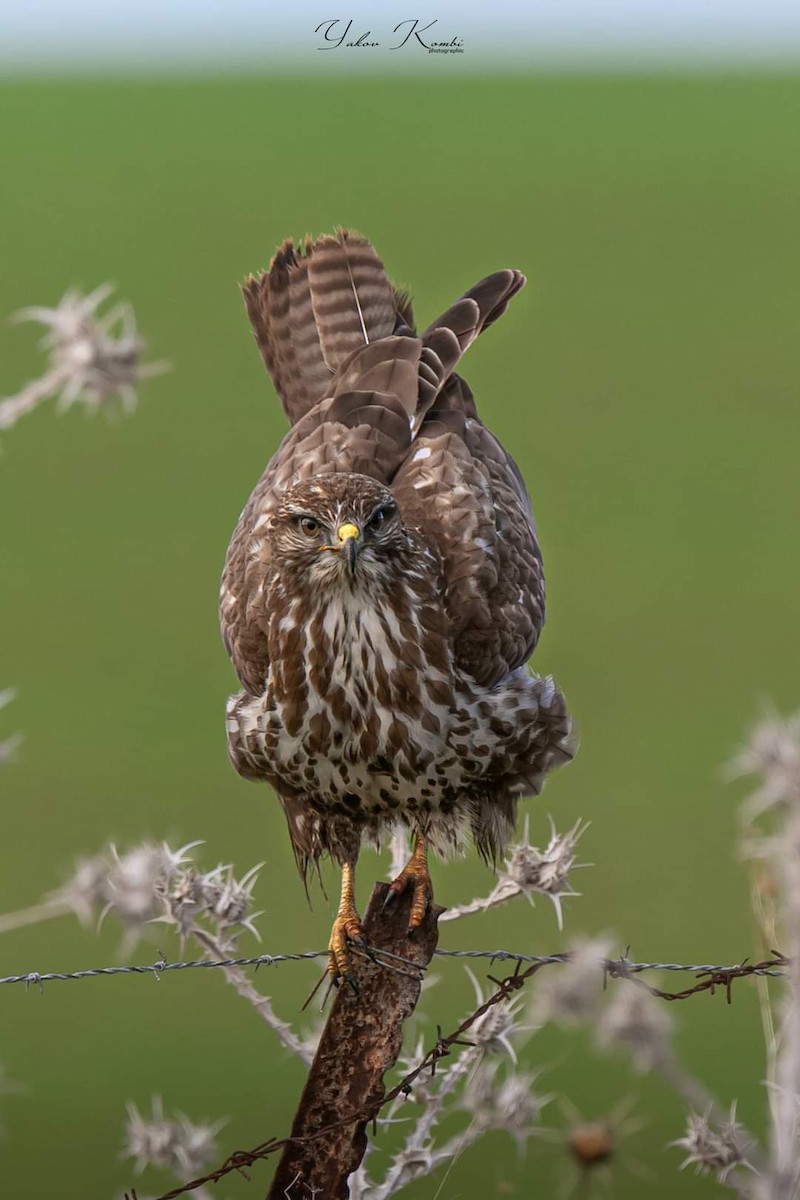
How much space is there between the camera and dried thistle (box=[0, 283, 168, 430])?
319 cm

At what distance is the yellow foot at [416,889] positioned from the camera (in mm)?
4543

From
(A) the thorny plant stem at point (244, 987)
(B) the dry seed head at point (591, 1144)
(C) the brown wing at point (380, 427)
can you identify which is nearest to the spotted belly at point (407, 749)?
(C) the brown wing at point (380, 427)

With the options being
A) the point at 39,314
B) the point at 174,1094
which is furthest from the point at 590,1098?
the point at 39,314

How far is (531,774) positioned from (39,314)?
217 cm

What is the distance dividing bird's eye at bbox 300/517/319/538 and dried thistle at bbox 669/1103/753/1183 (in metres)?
1.75

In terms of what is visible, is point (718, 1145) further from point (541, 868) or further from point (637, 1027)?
point (637, 1027)

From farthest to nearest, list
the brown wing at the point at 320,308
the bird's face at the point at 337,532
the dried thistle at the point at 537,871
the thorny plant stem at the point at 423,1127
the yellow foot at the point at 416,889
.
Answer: the brown wing at the point at 320,308
the thorny plant stem at the point at 423,1127
the dried thistle at the point at 537,871
the yellow foot at the point at 416,889
the bird's face at the point at 337,532

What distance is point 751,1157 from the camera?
428cm

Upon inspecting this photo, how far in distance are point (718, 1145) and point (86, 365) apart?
2546 millimetres

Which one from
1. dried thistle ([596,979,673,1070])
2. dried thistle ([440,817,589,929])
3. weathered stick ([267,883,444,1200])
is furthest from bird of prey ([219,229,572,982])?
dried thistle ([596,979,673,1070])

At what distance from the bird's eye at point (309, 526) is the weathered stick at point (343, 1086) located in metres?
1.14

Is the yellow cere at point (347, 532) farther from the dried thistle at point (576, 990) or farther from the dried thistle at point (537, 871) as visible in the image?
the dried thistle at point (576, 990)

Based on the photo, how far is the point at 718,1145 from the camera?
4.38m

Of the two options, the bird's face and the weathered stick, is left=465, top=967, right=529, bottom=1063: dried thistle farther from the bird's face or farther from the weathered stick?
the bird's face
